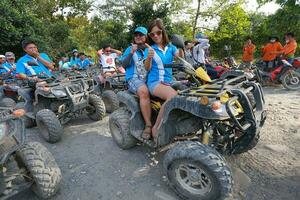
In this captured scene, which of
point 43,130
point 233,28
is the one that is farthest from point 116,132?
point 233,28

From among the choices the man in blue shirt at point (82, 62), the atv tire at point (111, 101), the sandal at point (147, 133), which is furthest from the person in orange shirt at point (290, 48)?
the man in blue shirt at point (82, 62)

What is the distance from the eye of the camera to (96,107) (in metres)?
6.30

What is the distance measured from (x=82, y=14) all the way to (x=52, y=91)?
26667 millimetres

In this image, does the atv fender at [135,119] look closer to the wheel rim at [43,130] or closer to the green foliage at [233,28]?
the wheel rim at [43,130]

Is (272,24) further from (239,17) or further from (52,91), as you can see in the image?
(52,91)

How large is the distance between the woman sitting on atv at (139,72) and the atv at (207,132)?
54 cm

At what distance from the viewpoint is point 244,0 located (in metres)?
20.4

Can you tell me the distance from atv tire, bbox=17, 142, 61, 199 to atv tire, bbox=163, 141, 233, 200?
1353 millimetres

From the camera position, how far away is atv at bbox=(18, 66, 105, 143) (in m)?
5.32

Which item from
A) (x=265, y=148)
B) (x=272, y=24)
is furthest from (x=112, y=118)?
(x=272, y=24)

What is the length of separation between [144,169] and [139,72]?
60.3 inches

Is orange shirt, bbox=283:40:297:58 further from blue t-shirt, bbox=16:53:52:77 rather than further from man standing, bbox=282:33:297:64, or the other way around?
blue t-shirt, bbox=16:53:52:77

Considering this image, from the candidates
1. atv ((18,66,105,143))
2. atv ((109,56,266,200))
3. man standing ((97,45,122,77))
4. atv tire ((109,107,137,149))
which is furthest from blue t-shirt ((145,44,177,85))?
man standing ((97,45,122,77))

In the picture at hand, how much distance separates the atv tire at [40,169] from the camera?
123 inches
